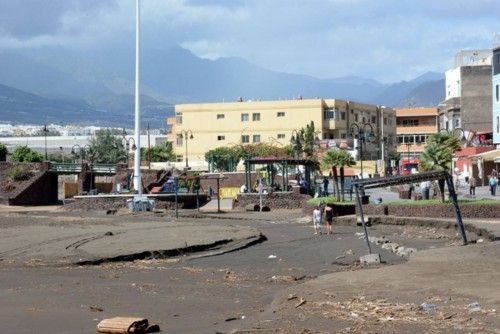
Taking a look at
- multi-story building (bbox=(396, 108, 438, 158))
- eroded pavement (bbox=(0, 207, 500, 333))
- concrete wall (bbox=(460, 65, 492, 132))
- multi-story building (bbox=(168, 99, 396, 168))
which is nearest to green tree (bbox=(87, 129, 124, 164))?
multi-story building (bbox=(168, 99, 396, 168))

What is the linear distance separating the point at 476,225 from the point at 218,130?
8672 cm

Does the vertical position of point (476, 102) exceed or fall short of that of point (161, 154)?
it exceeds it

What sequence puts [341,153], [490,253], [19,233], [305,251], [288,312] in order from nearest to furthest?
[288,312] → [490,253] → [305,251] → [19,233] → [341,153]

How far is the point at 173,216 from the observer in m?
54.4

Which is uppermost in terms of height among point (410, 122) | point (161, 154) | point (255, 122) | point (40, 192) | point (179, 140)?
point (410, 122)

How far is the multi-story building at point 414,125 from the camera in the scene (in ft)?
451

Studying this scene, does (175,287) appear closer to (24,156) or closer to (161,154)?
(24,156)

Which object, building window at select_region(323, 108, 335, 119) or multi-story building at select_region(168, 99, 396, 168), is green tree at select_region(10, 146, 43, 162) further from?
building window at select_region(323, 108, 335, 119)

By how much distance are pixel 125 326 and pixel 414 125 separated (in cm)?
13072

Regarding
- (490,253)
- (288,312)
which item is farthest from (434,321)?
(490,253)

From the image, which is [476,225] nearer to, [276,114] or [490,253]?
[490,253]

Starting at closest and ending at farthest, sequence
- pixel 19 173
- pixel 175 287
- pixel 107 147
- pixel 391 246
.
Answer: pixel 175 287
pixel 391 246
pixel 19 173
pixel 107 147

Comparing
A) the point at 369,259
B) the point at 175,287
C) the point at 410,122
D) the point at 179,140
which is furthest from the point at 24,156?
the point at 175,287

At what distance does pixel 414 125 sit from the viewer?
465ft
